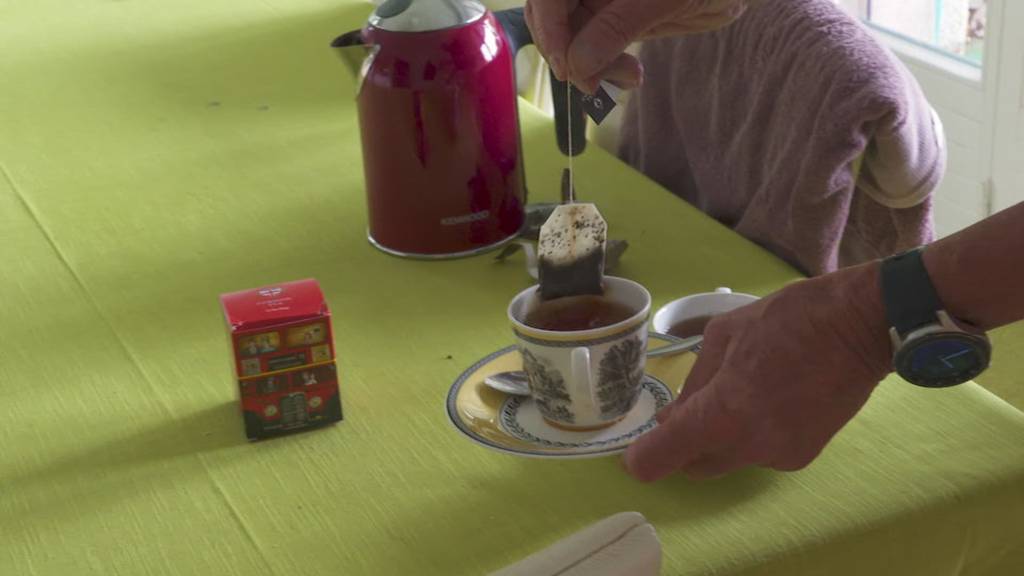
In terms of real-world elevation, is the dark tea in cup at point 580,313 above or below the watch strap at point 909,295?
below

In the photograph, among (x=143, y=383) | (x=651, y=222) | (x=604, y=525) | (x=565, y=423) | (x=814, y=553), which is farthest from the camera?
(x=651, y=222)

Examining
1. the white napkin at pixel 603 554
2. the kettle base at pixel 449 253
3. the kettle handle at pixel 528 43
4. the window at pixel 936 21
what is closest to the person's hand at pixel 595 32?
the kettle handle at pixel 528 43

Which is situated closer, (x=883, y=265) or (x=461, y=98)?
(x=883, y=265)

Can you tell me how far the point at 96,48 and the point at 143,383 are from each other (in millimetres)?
1001

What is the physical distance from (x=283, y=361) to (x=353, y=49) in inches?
14.6

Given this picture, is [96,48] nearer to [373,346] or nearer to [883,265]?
[373,346]

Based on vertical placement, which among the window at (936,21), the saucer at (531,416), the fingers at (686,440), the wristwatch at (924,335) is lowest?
the window at (936,21)

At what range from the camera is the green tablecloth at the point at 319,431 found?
2.83 ft

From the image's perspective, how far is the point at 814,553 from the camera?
0.84 m

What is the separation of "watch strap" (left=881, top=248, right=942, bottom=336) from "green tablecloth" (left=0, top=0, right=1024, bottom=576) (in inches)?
4.1

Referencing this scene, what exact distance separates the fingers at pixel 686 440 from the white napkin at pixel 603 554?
204 mm

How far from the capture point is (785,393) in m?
0.89

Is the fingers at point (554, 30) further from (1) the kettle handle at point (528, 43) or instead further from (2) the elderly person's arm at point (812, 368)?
(2) the elderly person's arm at point (812, 368)

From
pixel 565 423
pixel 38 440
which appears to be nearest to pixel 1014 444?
pixel 565 423
